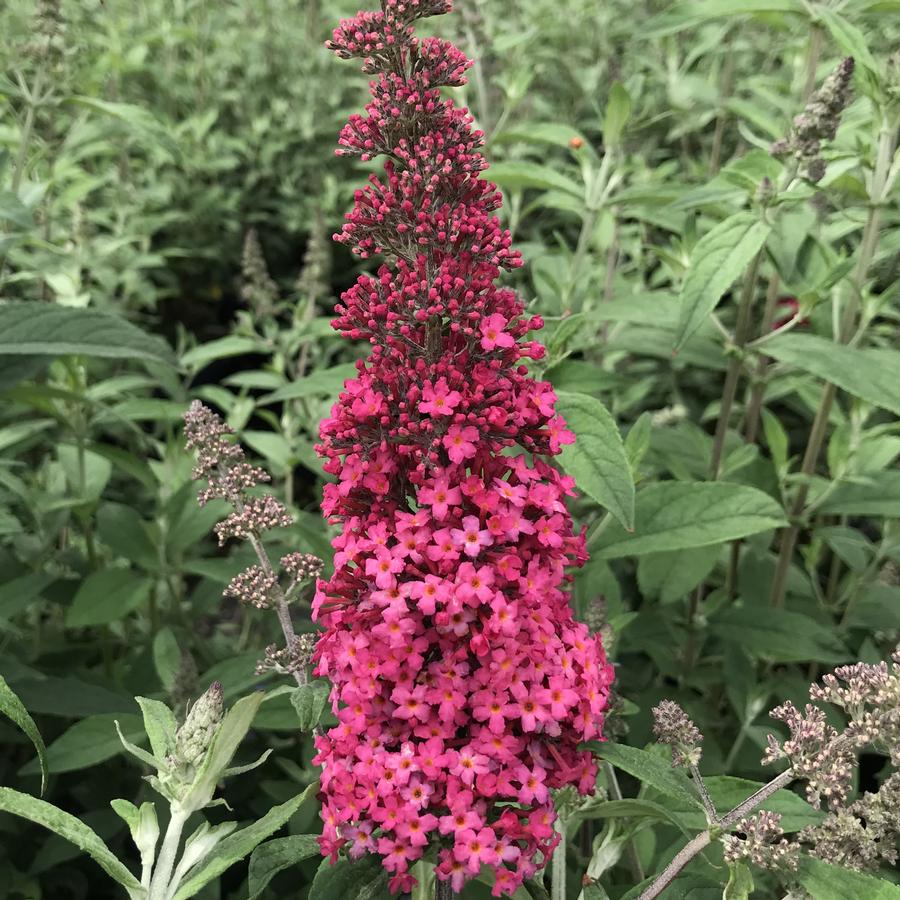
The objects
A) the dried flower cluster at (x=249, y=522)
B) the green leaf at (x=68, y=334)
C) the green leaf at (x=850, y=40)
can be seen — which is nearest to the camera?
the dried flower cluster at (x=249, y=522)

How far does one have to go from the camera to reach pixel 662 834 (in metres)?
2.19

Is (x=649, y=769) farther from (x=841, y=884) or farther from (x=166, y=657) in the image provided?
(x=166, y=657)

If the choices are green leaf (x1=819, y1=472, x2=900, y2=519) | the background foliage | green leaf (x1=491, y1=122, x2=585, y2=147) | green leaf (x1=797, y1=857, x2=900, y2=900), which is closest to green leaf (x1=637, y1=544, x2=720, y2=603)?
the background foliage

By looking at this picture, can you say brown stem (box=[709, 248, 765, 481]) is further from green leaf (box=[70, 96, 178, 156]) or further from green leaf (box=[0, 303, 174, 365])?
green leaf (box=[70, 96, 178, 156])

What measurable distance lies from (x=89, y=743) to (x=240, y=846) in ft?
3.28

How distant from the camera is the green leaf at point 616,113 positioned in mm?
2635

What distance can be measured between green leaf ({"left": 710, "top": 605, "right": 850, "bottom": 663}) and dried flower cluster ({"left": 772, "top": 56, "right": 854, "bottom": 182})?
1.11m

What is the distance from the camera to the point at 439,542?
1209mm

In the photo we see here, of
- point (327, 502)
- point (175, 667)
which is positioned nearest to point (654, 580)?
point (175, 667)

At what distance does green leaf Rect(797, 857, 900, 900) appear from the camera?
1180 millimetres

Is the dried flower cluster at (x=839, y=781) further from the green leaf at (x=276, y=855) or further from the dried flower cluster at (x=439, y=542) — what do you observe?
the green leaf at (x=276, y=855)

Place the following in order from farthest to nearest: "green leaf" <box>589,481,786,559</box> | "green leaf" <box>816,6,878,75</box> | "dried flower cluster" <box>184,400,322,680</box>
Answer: "green leaf" <box>816,6,878,75</box> < "green leaf" <box>589,481,786,559</box> < "dried flower cluster" <box>184,400,322,680</box>

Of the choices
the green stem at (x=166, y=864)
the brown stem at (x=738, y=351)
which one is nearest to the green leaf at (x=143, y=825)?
the green stem at (x=166, y=864)

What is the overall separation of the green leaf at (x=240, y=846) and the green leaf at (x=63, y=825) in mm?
79
